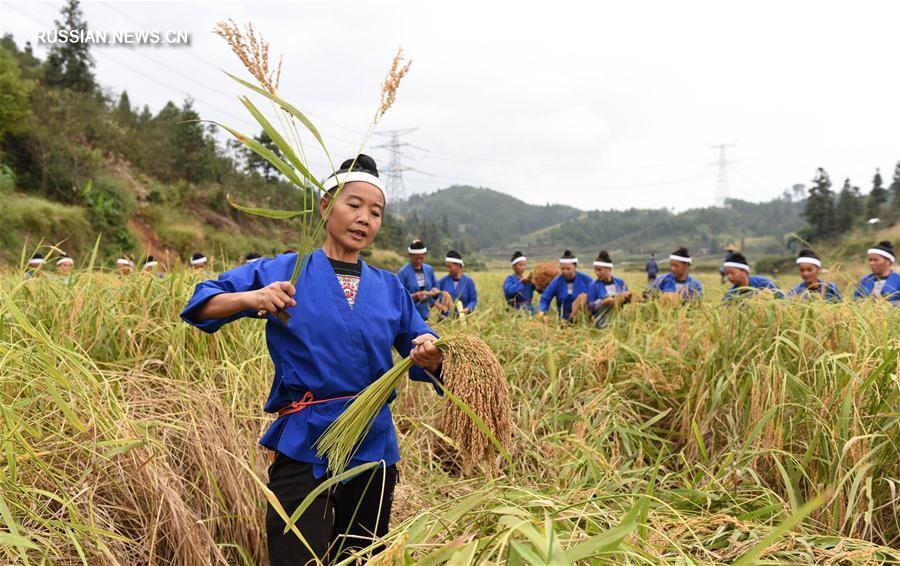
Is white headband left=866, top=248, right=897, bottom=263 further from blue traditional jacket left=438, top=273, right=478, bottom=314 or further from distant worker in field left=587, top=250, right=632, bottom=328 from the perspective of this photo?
blue traditional jacket left=438, top=273, right=478, bottom=314

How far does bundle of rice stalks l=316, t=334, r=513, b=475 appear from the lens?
1.60 m

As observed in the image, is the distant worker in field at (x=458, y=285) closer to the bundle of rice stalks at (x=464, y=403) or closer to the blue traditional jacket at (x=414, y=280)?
the blue traditional jacket at (x=414, y=280)

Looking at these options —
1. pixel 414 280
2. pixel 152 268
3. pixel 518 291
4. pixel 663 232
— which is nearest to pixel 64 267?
pixel 152 268

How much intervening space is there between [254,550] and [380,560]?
5.56 feet

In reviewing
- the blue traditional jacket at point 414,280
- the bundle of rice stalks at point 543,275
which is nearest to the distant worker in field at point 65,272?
the blue traditional jacket at point 414,280

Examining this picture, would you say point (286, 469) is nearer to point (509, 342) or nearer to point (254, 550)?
point (254, 550)

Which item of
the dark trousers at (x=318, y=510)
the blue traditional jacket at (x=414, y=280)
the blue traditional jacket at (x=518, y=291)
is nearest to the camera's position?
the dark trousers at (x=318, y=510)

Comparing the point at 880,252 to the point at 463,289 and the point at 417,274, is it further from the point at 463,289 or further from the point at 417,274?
the point at 417,274

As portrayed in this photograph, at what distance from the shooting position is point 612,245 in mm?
115938

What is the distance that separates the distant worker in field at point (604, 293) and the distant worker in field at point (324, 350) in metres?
4.23

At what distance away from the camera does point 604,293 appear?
718cm

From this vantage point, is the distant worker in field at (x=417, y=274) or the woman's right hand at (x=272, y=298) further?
the distant worker in field at (x=417, y=274)

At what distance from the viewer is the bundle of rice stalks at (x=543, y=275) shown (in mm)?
8852

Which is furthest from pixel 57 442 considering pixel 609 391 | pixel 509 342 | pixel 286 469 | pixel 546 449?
pixel 509 342
